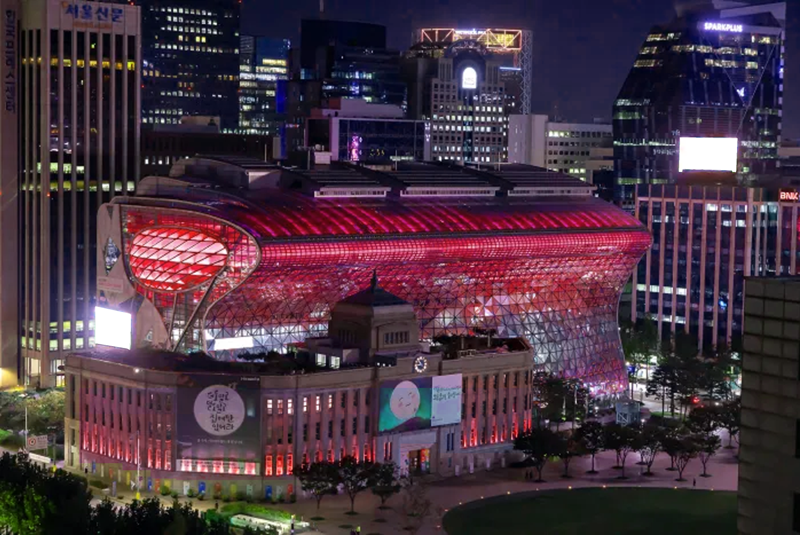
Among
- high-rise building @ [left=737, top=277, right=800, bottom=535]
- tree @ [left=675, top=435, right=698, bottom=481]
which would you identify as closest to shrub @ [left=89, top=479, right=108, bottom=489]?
tree @ [left=675, top=435, right=698, bottom=481]

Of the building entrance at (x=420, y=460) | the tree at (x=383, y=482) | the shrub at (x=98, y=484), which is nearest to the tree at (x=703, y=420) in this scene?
the building entrance at (x=420, y=460)

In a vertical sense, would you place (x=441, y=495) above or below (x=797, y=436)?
below

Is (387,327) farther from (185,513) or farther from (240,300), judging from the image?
(185,513)

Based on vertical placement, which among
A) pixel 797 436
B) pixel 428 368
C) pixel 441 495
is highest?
pixel 797 436

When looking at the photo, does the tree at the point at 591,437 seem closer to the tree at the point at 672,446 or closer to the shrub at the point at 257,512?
the tree at the point at 672,446

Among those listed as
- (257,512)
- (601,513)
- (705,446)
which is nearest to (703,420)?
(705,446)

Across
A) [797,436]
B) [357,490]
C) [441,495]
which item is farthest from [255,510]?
[797,436]

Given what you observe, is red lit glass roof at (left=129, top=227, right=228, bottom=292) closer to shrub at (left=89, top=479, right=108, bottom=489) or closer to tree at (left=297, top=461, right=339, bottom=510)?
shrub at (left=89, top=479, right=108, bottom=489)
